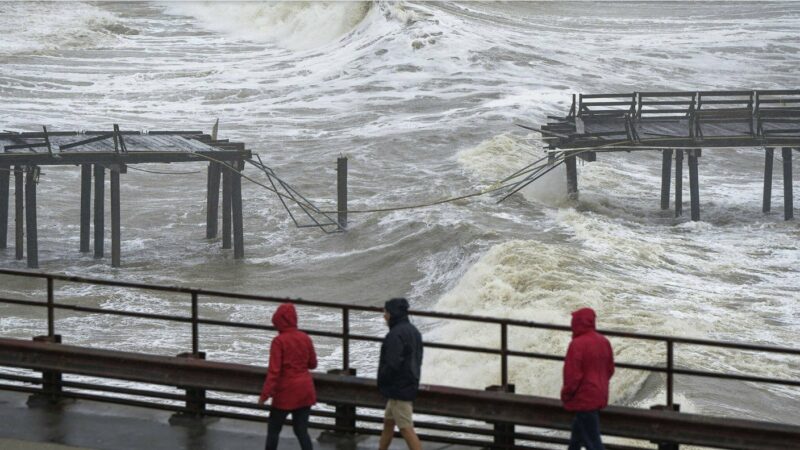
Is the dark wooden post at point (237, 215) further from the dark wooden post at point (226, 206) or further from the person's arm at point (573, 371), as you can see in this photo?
the person's arm at point (573, 371)

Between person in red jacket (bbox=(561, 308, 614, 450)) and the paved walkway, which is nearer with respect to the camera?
person in red jacket (bbox=(561, 308, 614, 450))

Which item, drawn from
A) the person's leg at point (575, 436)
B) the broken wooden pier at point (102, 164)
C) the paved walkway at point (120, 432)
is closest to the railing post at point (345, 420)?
the paved walkway at point (120, 432)

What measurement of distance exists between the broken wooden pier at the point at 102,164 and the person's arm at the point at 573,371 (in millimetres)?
18402

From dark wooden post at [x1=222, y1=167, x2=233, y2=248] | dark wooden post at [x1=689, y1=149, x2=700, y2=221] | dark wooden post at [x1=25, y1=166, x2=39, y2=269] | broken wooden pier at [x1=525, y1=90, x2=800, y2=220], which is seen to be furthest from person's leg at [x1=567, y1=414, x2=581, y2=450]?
dark wooden post at [x1=689, y1=149, x2=700, y2=221]

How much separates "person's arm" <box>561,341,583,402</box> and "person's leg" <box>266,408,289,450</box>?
163 cm

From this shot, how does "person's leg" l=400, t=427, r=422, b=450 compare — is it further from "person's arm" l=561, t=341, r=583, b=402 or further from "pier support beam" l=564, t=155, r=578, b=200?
"pier support beam" l=564, t=155, r=578, b=200

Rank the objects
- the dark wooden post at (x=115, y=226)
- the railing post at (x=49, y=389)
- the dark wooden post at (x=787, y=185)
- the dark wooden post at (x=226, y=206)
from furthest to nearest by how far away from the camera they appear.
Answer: the dark wooden post at (x=787, y=185)
the dark wooden post at (x=226, y=206)
the dark wooden post at (x=115, y=226)
the railing post at (x=49, y=389)

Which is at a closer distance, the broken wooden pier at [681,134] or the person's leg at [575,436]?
the person's leg at [575,436]

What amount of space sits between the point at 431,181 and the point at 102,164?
9761 mm

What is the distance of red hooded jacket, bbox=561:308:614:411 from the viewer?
25.0ft

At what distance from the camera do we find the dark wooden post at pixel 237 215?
1032 inches

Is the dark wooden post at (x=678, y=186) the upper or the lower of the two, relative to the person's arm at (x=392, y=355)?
lower

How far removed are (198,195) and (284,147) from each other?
6.04 metres

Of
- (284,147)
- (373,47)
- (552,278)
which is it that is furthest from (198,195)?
(373,47)
